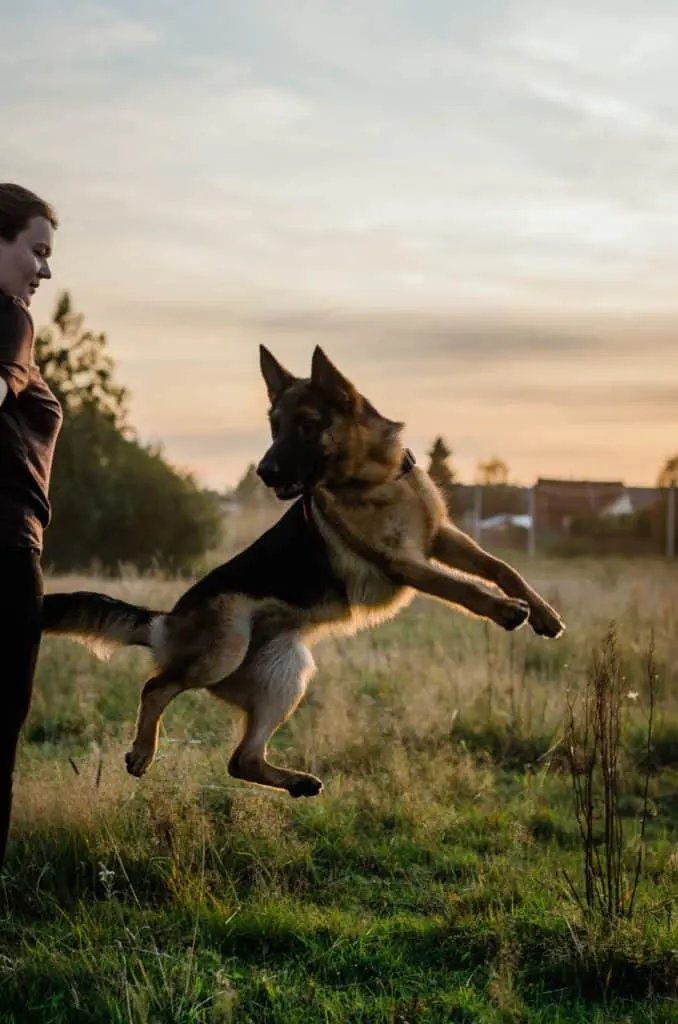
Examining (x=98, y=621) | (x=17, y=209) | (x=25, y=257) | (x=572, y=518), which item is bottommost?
(x=98, y=621)

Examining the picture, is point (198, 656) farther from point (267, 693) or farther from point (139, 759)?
point (139, 759)

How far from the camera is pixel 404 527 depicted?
13.7 ft

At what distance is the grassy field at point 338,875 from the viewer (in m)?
4.39

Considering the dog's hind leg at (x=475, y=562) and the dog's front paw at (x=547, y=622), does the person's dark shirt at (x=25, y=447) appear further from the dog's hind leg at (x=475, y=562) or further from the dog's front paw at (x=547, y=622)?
the dog's front paw at (x=547, y=622)

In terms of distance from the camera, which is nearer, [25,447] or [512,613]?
[512,613]

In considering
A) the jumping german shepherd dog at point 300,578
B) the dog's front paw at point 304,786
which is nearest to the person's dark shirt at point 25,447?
the jumping german shepherd dog at point 300,578

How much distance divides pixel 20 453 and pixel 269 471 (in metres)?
0.87

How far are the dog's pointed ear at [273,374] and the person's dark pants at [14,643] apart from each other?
106cm

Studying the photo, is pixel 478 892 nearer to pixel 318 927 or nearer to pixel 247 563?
pixel 318 927

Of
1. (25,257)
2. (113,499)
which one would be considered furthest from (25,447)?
(113,499)

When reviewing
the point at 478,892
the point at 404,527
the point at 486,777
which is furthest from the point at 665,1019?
the point at 486,777

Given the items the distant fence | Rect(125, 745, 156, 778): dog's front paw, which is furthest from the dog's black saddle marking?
the distant fence

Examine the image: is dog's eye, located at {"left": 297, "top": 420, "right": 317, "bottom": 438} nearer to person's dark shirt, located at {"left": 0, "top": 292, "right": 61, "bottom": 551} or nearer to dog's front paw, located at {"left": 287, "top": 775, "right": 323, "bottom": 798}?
person's dark shirt, located at {"left": 0, "top": 292, "right": 61, "bottom": 551}

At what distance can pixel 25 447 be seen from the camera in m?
3.93
